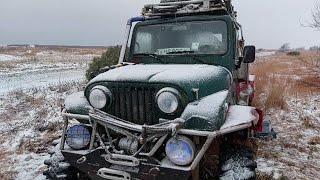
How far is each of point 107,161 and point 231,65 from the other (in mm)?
2244

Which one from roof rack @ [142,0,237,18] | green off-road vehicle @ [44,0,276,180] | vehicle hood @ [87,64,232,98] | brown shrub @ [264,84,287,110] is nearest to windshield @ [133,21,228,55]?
roof rack @ [142,0,237,18]

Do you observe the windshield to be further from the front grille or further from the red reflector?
the front grille

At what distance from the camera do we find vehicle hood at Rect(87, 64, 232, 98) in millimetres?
4320

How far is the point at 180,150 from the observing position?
402cm

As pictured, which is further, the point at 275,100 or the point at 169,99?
the point at 275,100

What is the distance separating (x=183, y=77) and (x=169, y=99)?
33 centimetres

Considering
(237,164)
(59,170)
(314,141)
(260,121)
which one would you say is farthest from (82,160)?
(314,141)

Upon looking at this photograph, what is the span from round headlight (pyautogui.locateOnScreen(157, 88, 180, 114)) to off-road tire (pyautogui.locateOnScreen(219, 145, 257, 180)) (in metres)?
0.89

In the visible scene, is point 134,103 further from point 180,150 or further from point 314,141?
point 314,141

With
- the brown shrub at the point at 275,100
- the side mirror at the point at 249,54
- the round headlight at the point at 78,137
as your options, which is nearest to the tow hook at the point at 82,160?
the round headlight at the point at 78,137

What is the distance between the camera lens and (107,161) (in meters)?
4.30

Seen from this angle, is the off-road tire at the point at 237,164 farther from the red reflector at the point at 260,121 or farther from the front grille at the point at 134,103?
the front grille at the point at 134,103

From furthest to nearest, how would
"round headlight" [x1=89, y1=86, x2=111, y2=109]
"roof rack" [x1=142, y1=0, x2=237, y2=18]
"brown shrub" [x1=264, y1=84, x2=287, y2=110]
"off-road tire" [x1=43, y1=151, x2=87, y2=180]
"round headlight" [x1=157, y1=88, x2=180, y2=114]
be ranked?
"brown shrub" [x1=264, y1=84, x2=287, y2=110] → "roof rack" [x1=142, y1=0, x2=237, y2=18] → "off-road tire" [x1=43, y1=151, x2=87, y2=180] → "round headlight" [x1=89, y1=86, x2=111, y2=109] → "round headlight" [x1=157, y1=88, x2=180, y2=114]

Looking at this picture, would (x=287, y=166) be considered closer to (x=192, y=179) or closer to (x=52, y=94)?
(x=192, y=179)
